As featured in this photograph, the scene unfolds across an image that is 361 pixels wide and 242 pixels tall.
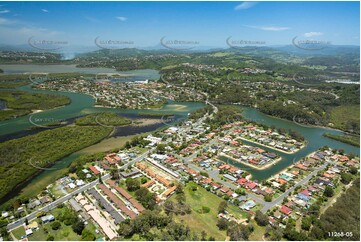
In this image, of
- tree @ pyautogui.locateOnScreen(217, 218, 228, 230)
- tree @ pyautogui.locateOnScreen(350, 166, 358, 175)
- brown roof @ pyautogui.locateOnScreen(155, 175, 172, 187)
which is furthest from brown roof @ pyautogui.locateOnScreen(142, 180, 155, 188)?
tree @ pyautogui.locateOnScreen(350, 166, 358, 175)

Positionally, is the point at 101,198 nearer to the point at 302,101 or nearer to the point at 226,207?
the point at 226,207

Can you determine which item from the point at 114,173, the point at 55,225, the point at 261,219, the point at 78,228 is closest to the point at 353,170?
the point at 261,219

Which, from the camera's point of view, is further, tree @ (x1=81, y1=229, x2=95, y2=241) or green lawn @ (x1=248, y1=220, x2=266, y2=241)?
green lawn @ (x1=248, y1=220, x2=266, y2=241)

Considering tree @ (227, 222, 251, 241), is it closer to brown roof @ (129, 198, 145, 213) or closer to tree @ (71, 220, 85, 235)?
brown roof @ (129, 198, 145, 213)

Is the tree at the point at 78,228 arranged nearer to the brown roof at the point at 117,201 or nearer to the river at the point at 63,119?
the brown roof at the point at 117,201

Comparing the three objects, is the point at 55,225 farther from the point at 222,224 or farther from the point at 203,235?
the point at 222,224

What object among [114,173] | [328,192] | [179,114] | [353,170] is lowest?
[179,114]

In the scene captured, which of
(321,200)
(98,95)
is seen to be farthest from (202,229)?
(98,95)
